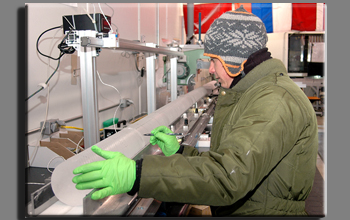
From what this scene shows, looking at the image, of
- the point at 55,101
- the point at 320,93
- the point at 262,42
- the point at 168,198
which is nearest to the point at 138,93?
the point at 55,101

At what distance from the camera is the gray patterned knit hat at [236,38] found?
1.23 meters

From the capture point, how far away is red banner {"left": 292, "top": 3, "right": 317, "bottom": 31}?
685cm

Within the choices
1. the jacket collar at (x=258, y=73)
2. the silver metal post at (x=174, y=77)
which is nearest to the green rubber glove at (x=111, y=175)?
the jacket collar at (x=258, y=73)

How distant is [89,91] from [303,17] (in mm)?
6843

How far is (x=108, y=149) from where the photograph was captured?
1.27m

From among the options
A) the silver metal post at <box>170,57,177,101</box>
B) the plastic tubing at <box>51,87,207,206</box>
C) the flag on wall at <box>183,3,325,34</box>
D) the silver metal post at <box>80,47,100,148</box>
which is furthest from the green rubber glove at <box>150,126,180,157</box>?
the flag on wall at <box>183,3,325,34</box>

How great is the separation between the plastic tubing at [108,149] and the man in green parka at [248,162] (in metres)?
0.17

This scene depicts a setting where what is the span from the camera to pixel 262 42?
1255 millimetres

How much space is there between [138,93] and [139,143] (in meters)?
3.08

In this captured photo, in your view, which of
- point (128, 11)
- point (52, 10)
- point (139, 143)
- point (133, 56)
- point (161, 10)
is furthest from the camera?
point (161, 10)

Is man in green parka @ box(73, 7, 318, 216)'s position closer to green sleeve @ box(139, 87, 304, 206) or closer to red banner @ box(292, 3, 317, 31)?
green sleeve @ box(139, 87, 304, 206)

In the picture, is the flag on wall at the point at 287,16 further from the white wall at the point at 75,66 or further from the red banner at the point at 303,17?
the white wall at the point at 75,66

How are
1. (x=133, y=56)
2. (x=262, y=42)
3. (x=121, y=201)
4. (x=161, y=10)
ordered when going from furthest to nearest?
(x=161, y=10) → (x=133, y=56) → (x=262, y=42) → (x=121, y=201)
